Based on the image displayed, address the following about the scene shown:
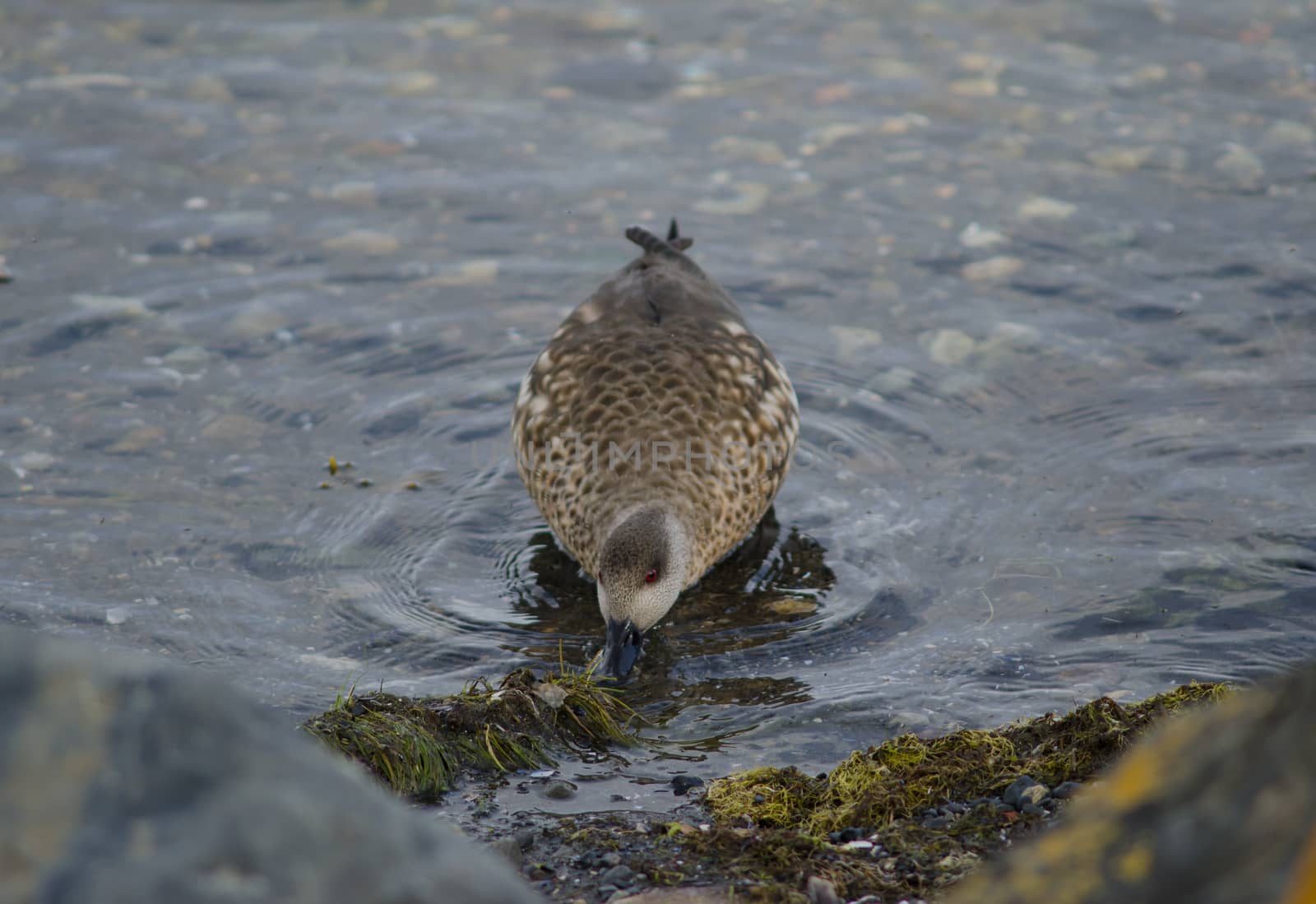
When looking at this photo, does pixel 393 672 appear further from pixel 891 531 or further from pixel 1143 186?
pixel 1143 186

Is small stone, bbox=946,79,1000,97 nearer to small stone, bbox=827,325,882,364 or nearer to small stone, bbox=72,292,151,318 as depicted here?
small stone, bbox=827,325,882,364

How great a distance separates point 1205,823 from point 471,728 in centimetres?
400

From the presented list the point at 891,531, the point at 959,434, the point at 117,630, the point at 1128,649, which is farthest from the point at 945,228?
the point at 117,630

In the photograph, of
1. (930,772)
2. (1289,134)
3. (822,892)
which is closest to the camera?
(822,892)

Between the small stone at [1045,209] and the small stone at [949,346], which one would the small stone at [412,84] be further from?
the small stone at [949,346]

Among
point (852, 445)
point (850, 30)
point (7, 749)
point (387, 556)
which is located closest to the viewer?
point (7, 749)

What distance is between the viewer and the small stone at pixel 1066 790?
4746 millimetres

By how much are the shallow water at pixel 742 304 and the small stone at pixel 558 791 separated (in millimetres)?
104

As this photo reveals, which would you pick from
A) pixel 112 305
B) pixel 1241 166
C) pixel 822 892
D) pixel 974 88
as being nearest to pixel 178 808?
pixel 822 892

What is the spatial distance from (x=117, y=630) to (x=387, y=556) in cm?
143

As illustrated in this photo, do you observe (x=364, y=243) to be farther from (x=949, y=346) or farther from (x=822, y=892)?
(x=822, y=892)

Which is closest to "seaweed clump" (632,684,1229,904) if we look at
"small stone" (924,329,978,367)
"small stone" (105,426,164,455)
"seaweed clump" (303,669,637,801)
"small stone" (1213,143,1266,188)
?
"seaweed clump" (303,669,637,801)

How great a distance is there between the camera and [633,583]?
20.8 ft

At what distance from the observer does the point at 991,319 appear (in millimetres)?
9602
